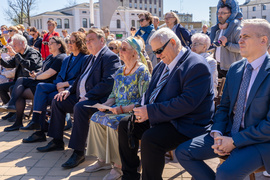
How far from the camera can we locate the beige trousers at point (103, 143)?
3307mm

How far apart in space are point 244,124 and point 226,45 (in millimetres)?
2532

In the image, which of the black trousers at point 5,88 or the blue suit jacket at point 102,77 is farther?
the black trousers at point 5,88

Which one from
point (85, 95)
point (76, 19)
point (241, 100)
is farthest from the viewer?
point (76, 19)

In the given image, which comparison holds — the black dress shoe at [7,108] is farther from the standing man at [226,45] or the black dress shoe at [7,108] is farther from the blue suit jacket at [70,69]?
the standing man at [226,45]

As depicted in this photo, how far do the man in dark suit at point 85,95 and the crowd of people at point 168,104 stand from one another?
0.05ft

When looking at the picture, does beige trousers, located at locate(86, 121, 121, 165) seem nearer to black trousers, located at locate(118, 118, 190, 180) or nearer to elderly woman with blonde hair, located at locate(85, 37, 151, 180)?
elderly woman with blonde hair, located at locate(85, 37, 151, 180)

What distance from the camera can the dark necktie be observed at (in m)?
2.33

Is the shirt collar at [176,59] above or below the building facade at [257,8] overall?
below

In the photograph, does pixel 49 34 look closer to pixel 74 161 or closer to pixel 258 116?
pixel 74 161

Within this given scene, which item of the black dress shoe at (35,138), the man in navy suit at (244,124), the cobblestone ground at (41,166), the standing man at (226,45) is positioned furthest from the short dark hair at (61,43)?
the man in navy suit at (244,124)

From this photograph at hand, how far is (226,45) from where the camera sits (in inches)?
179

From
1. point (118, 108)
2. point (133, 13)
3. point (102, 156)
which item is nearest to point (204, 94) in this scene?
point (118, 108)

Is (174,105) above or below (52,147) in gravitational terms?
above

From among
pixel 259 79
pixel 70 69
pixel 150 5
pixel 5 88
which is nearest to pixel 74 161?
pixel 70 69
